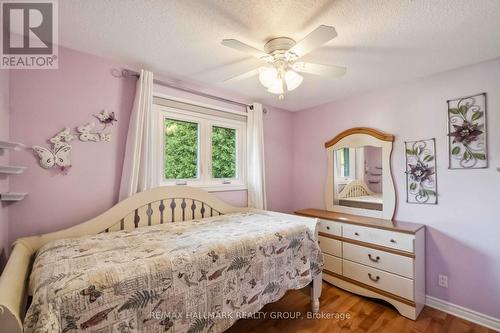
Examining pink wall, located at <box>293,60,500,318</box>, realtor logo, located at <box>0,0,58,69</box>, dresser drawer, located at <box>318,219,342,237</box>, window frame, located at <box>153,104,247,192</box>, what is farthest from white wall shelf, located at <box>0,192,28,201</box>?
pink wall, located at <box>293,60,500,318</box>

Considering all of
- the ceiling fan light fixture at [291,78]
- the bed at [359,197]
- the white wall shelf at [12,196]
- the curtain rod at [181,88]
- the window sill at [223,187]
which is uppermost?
the curtain rod at [181,88]

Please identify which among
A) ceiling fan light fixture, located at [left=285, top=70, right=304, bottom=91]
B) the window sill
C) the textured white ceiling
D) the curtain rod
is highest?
the textured white ceiling

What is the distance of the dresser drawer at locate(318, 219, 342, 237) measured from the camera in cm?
247

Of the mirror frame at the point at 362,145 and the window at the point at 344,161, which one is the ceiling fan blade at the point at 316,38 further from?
the window at the point at 344,161

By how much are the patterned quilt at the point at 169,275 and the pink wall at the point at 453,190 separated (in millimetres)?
1192

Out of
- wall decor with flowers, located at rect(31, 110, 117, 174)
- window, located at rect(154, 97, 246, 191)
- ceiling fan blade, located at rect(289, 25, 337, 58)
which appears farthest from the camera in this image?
window, located at rect(154, 97, 246, 191)

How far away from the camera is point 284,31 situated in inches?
58.5

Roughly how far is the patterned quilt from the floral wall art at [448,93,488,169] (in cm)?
151

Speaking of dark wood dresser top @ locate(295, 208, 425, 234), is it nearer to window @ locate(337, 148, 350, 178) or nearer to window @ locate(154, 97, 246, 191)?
window @ locate(337, 148, 350, 178)

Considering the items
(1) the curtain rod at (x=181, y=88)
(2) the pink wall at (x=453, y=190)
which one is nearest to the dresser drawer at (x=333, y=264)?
(2) the pink wall at (x=453, y=190)

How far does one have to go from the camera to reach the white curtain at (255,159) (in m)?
2.80

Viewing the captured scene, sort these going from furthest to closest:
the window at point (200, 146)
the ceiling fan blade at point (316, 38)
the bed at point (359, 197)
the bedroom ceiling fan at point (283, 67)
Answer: the bed at point (359, 197) < the window at point (200, 146) < the bedroom ceiling fan at point (283, 67) < the ceiling fan blade at point (316, 38)

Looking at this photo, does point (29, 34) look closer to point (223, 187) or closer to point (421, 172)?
point (223, 187)

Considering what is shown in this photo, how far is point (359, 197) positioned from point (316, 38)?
206 cm
